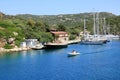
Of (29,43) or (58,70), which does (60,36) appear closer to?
(29,43)

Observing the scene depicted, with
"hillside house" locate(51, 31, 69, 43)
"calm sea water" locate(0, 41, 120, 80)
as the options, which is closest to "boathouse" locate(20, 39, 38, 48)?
"hillside house" locate(51, 31, 69, 43)

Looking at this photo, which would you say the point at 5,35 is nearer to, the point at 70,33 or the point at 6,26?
the point at 6,26

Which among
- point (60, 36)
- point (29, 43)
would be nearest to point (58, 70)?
point (29, 43)

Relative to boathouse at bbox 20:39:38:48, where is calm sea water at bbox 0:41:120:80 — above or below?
below

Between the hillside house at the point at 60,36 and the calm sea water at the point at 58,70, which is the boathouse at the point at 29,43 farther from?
the calm sea water at the point at 58,70

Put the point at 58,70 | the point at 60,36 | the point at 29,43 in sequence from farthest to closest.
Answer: the point at 60,36 → the point at 29,43 → the point at 58,70

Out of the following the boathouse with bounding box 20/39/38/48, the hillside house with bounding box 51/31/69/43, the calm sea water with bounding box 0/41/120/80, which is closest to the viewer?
the calm sea water with bounding box 0/41/120/80

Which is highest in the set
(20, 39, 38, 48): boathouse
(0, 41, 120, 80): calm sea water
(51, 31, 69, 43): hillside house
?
(51, 31, 69, 43): hillside house

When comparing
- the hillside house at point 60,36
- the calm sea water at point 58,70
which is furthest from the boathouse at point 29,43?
the calm sea water at point 58,70

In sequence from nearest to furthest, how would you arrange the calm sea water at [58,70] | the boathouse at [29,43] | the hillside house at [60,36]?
1. the calm sea water at [58,70]
2. the boathouse at [29,43]
3. the hillside house at [60,36]

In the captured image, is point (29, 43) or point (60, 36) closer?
point (29, 43)

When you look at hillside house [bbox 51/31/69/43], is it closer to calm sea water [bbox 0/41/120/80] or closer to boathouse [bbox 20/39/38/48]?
boathouse [bbox 20/39/38/48]

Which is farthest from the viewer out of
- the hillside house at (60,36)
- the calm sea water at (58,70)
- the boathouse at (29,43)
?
the hillside house at (60,36)

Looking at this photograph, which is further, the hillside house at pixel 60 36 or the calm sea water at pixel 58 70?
the hillside house at pixel 60 36
